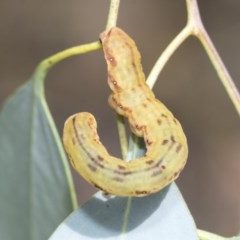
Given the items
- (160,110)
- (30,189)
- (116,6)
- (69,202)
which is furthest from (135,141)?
(30,189)

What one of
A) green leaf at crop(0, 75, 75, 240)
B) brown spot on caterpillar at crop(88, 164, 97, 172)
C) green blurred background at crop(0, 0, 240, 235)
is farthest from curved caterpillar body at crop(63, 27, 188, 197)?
green blurred background at crop(0, 0, 240, 235)

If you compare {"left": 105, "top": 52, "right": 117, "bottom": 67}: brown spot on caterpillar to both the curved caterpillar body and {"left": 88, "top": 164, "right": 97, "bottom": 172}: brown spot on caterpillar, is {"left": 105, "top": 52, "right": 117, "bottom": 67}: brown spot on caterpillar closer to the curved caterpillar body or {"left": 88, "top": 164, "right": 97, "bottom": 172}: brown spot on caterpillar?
the curved caterpillar body

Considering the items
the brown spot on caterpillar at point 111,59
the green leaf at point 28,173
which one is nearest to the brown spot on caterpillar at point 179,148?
the brown spot on caterpillar at point 111,59

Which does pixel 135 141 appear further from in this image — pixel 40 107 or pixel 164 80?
pixel 164 80

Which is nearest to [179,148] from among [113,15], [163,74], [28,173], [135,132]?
[135,132]

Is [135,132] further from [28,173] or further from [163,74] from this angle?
[163,74]

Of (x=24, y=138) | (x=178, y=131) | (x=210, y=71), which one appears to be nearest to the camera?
(x=178, y=131)
